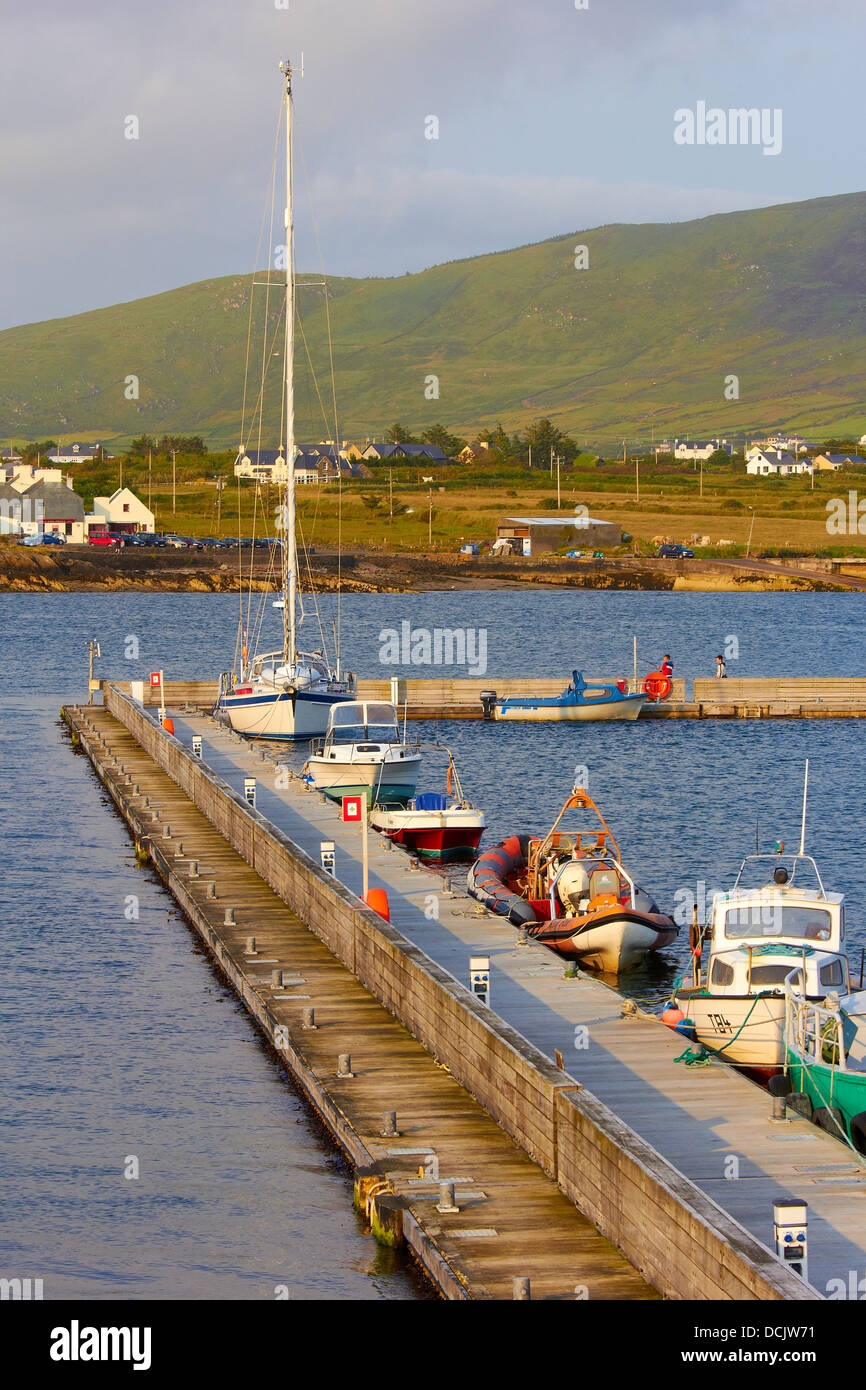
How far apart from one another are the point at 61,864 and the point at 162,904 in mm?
5307

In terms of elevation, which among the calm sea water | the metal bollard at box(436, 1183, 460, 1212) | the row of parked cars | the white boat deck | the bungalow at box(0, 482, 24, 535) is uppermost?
the bungalow at box(0, 482, 24, 535)

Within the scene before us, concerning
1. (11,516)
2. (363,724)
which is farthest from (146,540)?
(363,724)

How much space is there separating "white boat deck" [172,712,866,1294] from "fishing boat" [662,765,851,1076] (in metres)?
1.19

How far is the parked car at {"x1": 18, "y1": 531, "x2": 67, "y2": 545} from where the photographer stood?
192500mm

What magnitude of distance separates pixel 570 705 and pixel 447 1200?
51.3 metres

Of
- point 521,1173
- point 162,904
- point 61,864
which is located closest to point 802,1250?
point 521,1173

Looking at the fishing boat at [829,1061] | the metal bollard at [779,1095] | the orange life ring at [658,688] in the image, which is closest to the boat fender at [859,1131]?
the fishing boat at [829,1061]

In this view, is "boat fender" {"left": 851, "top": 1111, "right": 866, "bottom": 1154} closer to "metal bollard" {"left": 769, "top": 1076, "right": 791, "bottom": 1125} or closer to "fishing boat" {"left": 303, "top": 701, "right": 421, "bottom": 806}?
"metal bollard" {"left": 769, "top": 1076, "right": 791, "bottom": 1125}

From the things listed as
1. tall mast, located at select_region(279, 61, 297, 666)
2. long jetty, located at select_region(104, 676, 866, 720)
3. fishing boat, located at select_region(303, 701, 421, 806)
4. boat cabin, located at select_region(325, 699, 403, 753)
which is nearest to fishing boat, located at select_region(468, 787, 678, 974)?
fishing boat, located at select_region(303, 701, 421, 806)

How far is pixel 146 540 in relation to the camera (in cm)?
19375

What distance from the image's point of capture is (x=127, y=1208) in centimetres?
1842

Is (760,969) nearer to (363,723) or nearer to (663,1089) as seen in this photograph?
(663,1089)
